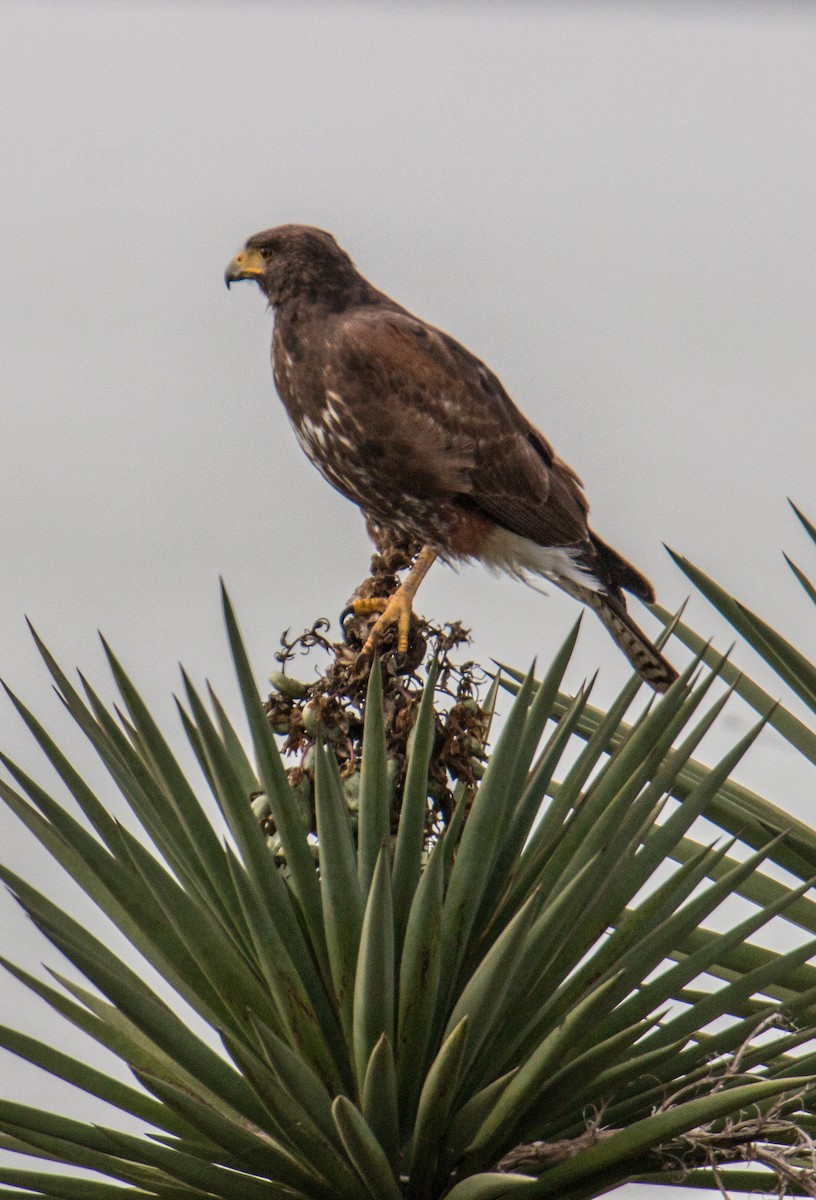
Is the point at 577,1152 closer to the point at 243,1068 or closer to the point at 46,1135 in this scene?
the point at 243,1068

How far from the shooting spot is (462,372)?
5086 millimetres

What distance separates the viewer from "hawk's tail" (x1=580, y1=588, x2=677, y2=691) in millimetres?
5102

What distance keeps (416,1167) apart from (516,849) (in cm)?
62

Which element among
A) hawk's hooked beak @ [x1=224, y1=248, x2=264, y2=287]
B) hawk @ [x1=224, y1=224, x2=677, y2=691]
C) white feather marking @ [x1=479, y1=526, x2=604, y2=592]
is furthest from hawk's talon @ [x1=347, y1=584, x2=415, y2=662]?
hawk's hooked beak @ [x1=224, y1=248, x2=264, y2=287]

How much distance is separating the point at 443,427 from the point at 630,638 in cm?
104

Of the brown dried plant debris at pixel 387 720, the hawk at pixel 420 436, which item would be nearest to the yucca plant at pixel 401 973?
the brown dried plant debris at pixel 387 720

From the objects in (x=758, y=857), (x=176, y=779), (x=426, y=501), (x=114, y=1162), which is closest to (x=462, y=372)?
(x=426, y=501)

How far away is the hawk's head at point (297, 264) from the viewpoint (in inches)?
197

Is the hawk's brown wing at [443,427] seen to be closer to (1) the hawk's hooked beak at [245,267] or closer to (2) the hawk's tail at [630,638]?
(2) the hawk's tail at [630,638]

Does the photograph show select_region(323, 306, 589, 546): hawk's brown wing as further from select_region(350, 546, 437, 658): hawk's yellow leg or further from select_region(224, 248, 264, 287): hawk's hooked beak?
select_region(350, 546, 437, 658): hawk's yellow leg

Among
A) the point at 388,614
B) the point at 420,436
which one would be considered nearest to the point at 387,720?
the point at 388,614

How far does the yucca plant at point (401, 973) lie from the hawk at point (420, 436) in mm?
1745

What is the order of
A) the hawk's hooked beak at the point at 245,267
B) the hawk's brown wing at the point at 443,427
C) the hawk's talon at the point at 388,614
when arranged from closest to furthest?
the hawk's talon at the point at 388,614, the hawk's brown wing at the point at 443,427, the hawk's hooked beak at the point at 245,267

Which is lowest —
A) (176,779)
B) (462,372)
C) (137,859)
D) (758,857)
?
(758,857)
